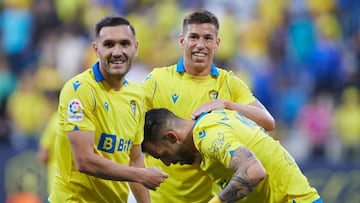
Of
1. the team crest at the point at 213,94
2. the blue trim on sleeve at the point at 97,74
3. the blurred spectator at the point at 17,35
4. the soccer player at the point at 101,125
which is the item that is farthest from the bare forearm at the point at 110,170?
the blurred spectator at the point at 17,35

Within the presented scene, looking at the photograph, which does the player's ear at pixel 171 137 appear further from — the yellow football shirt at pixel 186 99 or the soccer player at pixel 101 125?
the yellow football shirt at pixel 186 99

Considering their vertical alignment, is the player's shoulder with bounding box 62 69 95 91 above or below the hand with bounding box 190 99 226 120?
above

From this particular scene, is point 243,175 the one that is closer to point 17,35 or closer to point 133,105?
point 133,105

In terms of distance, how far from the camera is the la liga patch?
706 cm

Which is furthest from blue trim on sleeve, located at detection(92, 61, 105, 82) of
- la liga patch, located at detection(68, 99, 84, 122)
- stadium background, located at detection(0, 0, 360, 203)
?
stadium background, located at detection(0, 0, 360, 203)

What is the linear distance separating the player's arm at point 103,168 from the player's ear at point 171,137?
24 centimetres

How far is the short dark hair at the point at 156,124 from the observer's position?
699 centimetres

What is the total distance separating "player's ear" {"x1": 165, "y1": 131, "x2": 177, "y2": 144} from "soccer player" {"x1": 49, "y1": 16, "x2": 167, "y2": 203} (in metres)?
0.24

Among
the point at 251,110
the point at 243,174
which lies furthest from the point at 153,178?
the point at 251,110

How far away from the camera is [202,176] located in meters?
8.16

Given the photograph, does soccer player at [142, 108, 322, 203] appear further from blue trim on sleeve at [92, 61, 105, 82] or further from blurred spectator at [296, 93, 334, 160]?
blurred spectator at [296, 93, 334, 160]

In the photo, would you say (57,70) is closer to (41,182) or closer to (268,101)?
(41,182)

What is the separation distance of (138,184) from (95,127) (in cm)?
80

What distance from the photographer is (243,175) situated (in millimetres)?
6297
